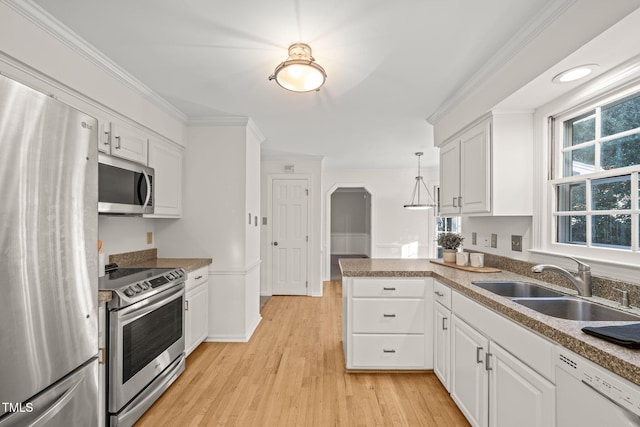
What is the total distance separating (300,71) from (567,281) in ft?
6.95

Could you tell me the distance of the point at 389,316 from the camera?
99.6 inches

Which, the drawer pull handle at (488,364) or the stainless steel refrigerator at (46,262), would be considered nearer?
the stainless steel refrigerator at (46,262)

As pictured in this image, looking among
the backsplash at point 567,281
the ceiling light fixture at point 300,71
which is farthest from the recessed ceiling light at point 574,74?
the ceiling light fixture at point 300,71

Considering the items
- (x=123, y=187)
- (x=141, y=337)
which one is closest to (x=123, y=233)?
(x=123, y=187)

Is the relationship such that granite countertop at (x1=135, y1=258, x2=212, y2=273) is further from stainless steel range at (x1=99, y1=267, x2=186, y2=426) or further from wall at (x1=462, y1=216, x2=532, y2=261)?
wall at (x1=462, y1=216, x2=532, y2=261)

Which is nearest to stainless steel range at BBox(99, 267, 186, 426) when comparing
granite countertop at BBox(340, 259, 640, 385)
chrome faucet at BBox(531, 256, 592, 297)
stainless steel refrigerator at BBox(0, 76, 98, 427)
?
stainless steel refrigerator at BBox(0, 76, 98, 427)

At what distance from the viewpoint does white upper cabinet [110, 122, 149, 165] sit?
2287mm

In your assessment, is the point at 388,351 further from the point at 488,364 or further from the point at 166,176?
the point at 166,176

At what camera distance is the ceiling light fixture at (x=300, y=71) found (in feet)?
6.19

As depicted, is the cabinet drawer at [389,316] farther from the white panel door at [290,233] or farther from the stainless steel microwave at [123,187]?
the white panel door at [290,233]

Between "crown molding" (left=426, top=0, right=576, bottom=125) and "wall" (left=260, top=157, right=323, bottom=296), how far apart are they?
9.25 ft

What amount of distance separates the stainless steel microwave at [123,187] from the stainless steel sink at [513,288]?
2.56 meters

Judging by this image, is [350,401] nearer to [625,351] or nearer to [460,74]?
[625,351]

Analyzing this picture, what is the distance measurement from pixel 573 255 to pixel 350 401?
1792mm
